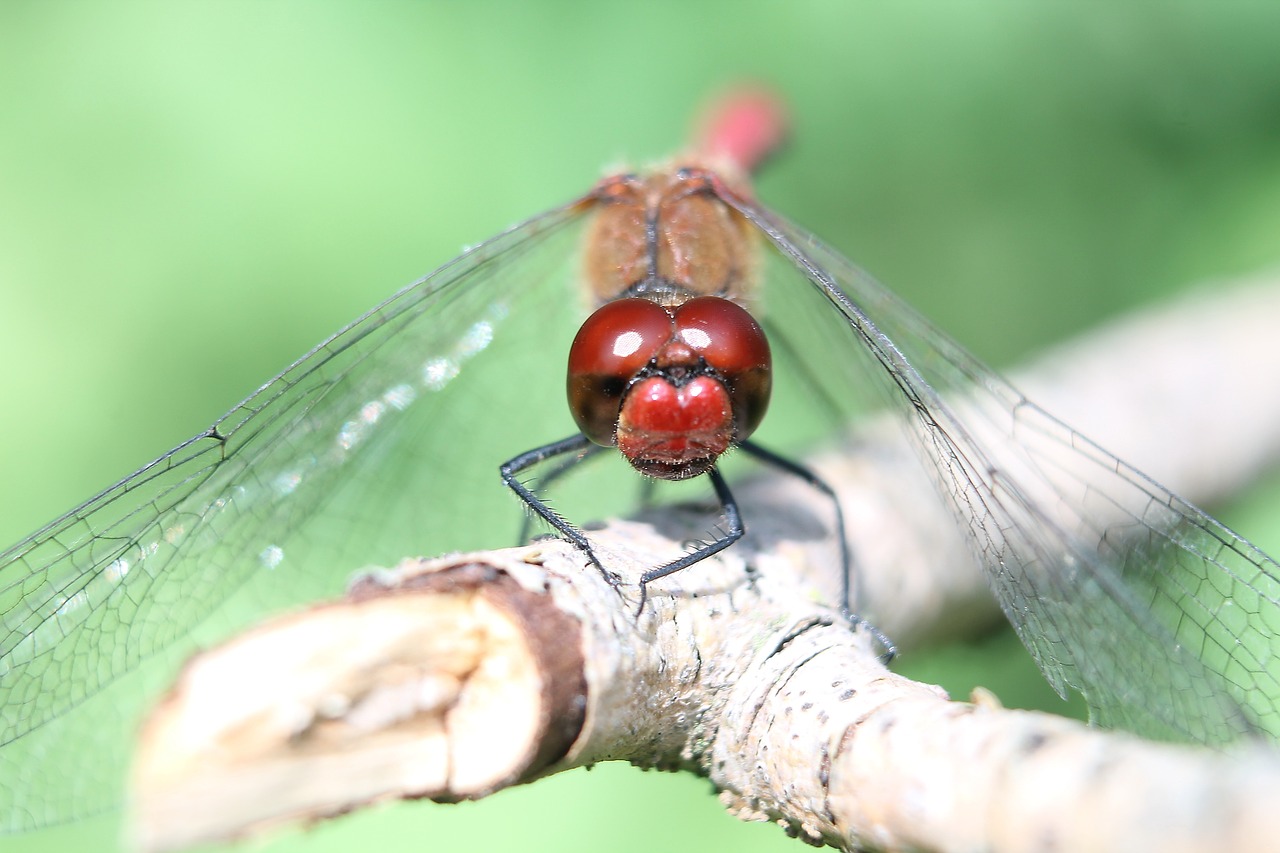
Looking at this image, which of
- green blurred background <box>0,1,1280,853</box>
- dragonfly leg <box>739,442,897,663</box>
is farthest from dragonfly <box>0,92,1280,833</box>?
green blurred background <box>0,1,1280,853</box>

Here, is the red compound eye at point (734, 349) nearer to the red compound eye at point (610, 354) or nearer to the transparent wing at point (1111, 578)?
the red compound eye at point (610, 354)

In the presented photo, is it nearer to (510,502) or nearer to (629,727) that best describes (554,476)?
(510,502)

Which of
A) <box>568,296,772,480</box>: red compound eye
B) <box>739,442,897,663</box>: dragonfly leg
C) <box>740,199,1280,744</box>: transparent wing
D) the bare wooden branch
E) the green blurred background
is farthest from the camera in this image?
the green blurred background

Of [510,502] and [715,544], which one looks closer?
[715,544]

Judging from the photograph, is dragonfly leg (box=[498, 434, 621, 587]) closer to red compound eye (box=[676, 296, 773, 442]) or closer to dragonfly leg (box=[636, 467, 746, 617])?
dragonfly leg (box=[636, 467, 746, 617])

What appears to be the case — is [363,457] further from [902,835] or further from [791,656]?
[902,835]

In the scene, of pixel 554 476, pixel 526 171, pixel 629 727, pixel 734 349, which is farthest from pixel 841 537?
pixel 526 171

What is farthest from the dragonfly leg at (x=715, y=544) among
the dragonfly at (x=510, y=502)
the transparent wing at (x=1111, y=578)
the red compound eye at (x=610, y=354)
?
the transparent wing at (x=1111, y=578)
